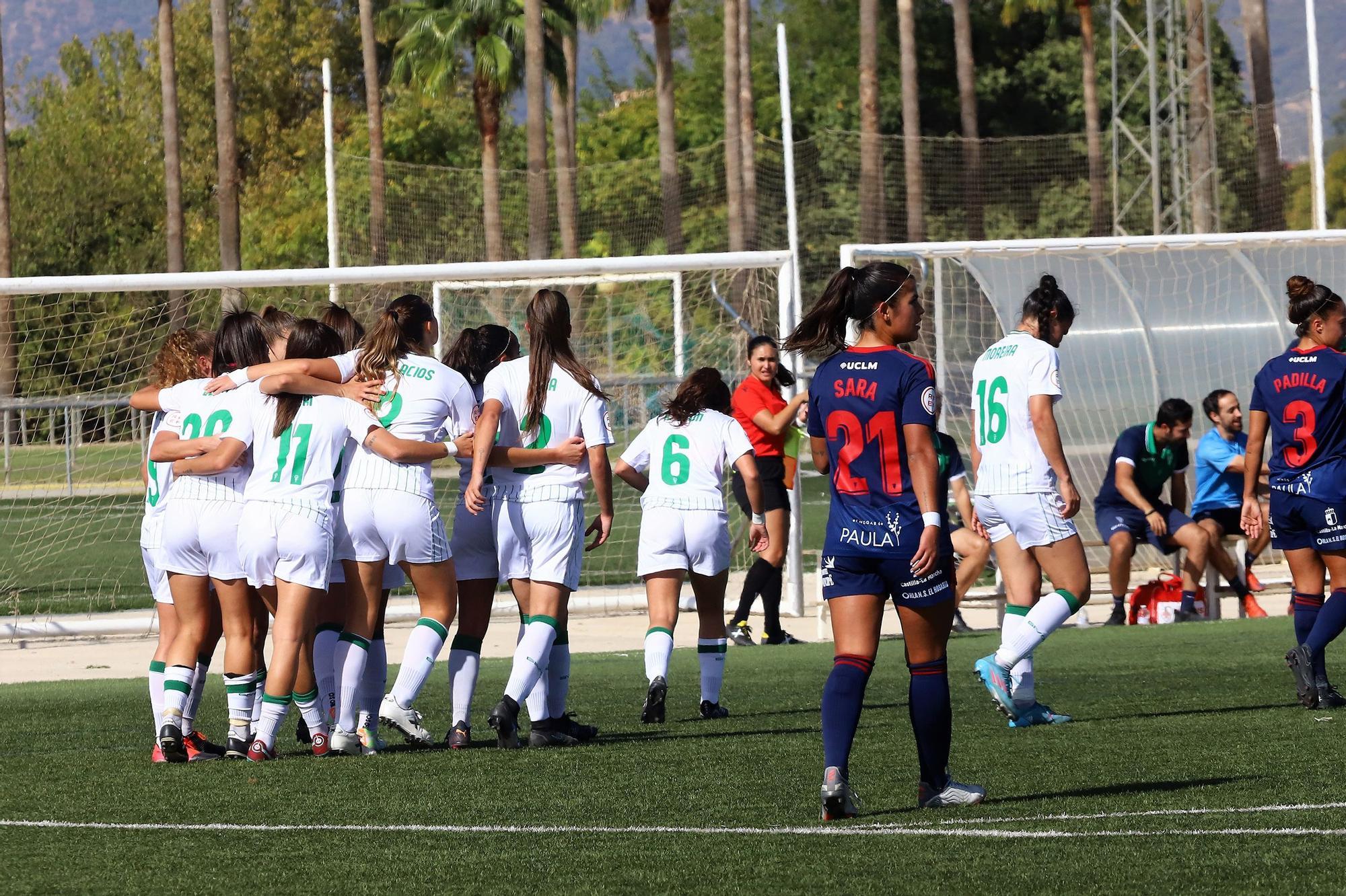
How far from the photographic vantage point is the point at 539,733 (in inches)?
314

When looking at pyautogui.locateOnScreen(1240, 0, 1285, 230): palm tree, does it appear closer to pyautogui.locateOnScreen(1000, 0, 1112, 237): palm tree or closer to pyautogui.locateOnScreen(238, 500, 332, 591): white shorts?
pyautogui.locateOnScreen(1000, 0, 1112, 237): palm tree

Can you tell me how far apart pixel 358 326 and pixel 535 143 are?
24.7 meters

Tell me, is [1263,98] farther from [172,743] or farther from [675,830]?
[675,830]

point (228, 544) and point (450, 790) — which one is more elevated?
point (228, 544)

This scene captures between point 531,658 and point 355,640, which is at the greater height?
point 355,640

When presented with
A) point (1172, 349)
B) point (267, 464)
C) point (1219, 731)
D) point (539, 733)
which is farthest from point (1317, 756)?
point (1172, 349)

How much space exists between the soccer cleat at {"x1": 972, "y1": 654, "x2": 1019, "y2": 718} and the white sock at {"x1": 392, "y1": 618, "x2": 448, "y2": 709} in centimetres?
242

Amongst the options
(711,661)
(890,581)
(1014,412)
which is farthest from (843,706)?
(711,661)

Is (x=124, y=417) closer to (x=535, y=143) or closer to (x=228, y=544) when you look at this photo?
(x=535, y=143)

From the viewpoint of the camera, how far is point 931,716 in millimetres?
5762

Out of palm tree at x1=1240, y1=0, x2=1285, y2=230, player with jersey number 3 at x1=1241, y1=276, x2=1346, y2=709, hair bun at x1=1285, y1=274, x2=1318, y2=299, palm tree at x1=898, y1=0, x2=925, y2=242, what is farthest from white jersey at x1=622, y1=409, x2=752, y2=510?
palm tree at x1=898, y1=0, x2=925, y2=242

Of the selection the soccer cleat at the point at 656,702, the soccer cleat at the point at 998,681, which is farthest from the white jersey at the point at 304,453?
the soccer cleat at the point at 998,681

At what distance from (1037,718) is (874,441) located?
3071 mm

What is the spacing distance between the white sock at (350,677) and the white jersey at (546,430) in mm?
899
